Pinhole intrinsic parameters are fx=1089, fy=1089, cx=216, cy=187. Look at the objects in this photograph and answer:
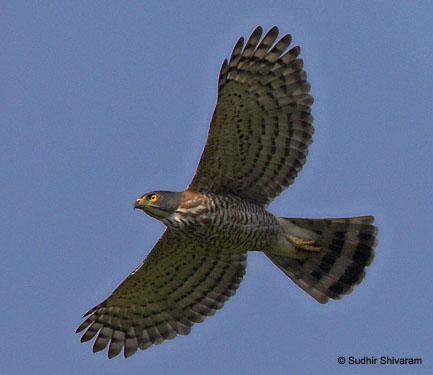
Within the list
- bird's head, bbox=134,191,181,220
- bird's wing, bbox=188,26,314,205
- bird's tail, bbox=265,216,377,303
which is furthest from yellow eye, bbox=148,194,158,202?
bird's tail, bbox=265,216,377,303

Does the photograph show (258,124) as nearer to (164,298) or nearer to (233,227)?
(233,227)

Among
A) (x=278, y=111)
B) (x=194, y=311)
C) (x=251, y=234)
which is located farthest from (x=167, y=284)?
(x=278, y=111)

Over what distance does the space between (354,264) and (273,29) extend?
11.8 feet

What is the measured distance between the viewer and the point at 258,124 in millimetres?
14766

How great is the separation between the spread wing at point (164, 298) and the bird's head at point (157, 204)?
4.09 feet

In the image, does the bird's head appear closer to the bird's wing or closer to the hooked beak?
the hooked beak

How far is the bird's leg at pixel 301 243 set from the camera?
15266mm

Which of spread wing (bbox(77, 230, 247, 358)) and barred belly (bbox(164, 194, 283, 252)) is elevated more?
barred belly (bbox(164, 194, 283, 252))

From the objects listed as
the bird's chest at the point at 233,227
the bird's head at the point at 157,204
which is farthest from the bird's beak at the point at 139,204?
the bird's chest at the point at 233,227

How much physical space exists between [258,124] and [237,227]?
1.42m

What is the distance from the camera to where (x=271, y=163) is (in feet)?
49.4

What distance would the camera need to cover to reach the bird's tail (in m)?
15.4

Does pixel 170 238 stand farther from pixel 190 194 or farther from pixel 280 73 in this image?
pixel 280 73

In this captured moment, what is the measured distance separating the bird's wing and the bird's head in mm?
478
